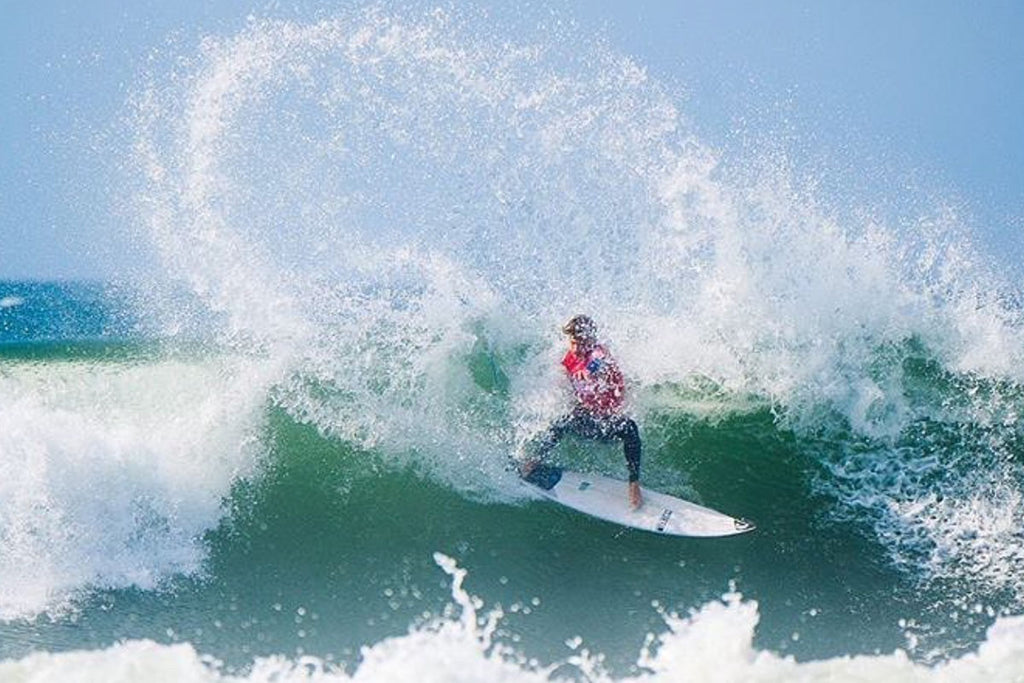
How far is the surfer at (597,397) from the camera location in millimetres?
7777

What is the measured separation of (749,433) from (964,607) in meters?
2.52

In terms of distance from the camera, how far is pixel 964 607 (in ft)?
21.4

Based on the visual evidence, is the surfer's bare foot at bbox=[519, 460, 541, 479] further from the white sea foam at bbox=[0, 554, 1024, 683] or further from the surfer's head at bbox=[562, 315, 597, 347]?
the white sea foam at bbox=[0, 554, 1024, 683]

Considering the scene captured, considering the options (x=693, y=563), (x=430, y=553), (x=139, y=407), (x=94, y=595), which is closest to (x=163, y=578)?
(x=94, y=595)

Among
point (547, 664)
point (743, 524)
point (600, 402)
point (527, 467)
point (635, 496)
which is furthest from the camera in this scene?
point (527, 467)

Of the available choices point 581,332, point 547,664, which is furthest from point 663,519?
point 547,664

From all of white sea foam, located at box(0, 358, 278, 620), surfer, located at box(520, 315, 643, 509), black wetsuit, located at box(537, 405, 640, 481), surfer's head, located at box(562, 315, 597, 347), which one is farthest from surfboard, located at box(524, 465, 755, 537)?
white sea foam, located at box(0, 358, 278, 620)

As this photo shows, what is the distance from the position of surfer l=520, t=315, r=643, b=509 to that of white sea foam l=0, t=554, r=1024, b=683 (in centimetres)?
178

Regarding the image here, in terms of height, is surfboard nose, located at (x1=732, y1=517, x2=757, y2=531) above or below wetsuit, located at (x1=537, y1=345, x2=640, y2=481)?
below

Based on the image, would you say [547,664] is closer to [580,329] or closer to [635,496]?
[635,496]

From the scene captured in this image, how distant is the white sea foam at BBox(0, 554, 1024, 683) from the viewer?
5.38 meters

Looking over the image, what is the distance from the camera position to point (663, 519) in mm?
7609

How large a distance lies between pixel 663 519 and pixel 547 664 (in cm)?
193

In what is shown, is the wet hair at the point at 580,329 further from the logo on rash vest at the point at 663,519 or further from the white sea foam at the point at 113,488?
the white sea foam at the point at 113,488
